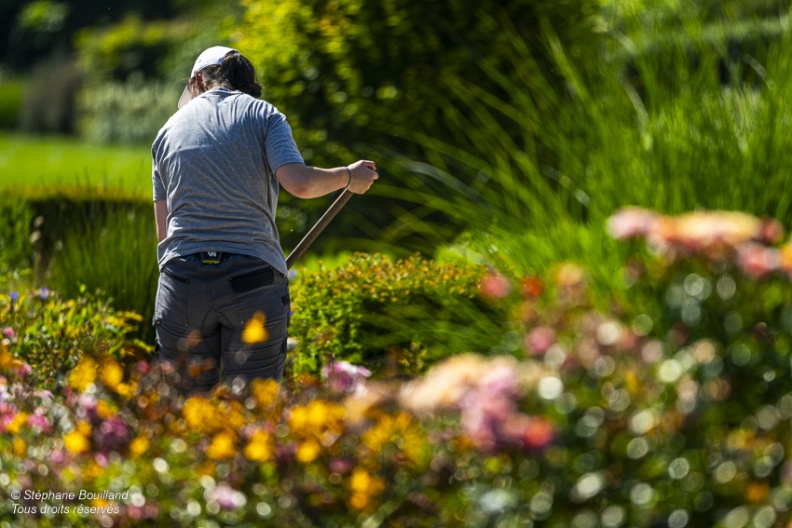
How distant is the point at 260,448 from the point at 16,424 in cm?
87

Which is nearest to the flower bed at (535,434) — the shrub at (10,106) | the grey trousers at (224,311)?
the grey trousers at (224,311)

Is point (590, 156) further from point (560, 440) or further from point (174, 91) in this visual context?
point (174, 91)

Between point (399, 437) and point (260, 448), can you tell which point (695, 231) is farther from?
point (260, 448)

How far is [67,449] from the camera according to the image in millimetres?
3059

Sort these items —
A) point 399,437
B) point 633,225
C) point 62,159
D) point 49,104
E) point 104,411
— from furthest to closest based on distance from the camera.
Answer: point 49,104 → point 62,159 → point 104,411 → point 399,437 → point 633,225

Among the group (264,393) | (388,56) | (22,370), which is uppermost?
(264,393)

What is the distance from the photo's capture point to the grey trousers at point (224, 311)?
3.78 metres

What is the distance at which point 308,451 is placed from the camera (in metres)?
2.67

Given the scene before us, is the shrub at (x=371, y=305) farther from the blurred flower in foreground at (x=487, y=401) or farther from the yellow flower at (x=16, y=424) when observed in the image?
the blurred flower in foreground at (x=487, y=401)

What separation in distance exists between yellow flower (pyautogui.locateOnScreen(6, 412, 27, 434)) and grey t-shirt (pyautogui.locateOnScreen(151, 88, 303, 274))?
863mm

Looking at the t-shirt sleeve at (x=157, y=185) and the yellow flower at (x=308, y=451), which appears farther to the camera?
the t-shirt sleeve at (x=157, y=185)

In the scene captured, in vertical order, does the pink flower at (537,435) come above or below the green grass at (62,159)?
above

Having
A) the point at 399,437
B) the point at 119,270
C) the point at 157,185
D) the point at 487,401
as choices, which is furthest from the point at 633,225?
the point at 119,270

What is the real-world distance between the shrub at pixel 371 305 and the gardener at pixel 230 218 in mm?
487
